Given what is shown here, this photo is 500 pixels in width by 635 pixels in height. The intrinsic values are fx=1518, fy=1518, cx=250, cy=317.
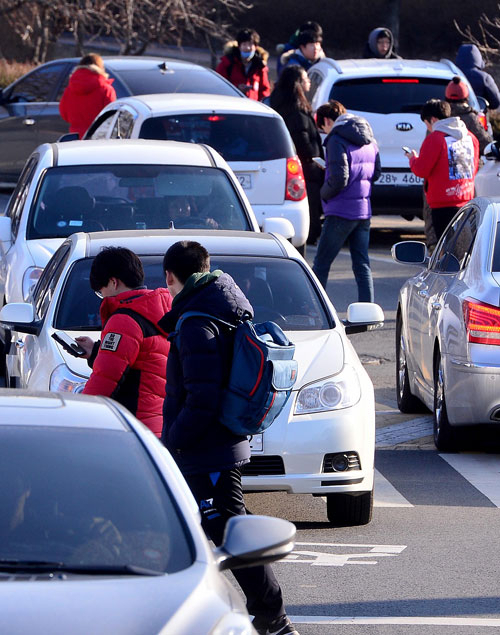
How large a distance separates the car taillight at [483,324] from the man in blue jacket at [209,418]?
334 cm

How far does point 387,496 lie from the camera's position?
27.2 feet

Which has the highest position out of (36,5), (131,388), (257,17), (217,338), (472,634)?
(217,338)

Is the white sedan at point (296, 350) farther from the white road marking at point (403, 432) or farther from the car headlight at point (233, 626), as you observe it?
the car headlight at point (233, 626)

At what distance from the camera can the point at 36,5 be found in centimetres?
3019

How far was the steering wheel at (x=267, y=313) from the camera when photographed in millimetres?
8164

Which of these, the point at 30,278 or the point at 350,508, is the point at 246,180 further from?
the point at 350,508

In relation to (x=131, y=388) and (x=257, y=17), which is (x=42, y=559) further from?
(x=257, y=17)

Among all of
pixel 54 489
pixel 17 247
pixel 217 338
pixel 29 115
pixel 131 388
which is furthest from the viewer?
pixel 29 115

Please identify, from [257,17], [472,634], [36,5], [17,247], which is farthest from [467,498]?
[257,17]

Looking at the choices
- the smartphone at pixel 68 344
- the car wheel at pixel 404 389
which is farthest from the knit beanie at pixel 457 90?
the smartphone at pixel 68 344

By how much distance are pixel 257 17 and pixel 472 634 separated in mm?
44440

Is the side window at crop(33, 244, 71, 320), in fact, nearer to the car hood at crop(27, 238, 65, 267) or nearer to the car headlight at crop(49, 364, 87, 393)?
the car headlight at crop(49, 364, 87, 393)

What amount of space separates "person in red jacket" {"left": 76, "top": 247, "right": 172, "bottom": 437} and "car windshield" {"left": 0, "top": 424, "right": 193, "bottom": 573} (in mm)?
1655

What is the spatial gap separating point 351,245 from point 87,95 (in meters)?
4.87
